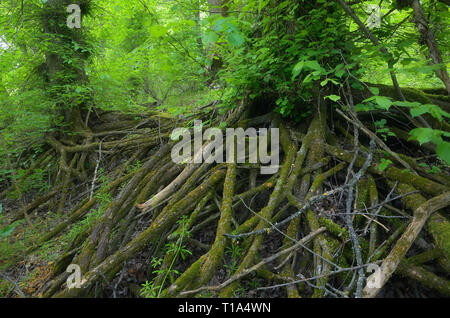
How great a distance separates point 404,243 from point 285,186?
3.38 feet

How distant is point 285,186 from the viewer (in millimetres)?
2316

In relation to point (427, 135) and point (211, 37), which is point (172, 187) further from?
point (427, 135)

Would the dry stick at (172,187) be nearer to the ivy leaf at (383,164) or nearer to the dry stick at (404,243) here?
the ivy leaf at (383,164)

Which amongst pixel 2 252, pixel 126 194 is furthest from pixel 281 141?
pixel 2 252

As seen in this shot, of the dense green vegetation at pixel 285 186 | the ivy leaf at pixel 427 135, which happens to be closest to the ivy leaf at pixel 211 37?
the dense green vegetation at pixel 285 186

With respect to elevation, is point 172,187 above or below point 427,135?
below

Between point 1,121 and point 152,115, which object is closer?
point 1,121

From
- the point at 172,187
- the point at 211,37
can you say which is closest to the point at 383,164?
the point at 211,37

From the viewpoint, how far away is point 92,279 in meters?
A: 1.82

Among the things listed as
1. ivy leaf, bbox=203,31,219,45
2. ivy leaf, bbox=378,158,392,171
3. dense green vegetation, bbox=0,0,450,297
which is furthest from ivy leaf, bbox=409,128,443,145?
ivy leaf, bbox=203,31,219,45

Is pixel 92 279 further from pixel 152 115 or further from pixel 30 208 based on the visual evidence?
pixel 152 115

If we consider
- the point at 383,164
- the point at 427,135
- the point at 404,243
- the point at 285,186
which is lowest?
the point at 404,243
